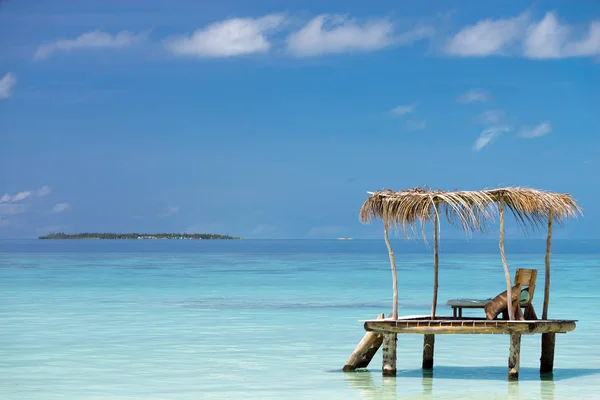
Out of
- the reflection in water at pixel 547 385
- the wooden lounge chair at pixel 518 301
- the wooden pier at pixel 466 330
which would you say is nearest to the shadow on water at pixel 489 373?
the reflection in water at pixel 547 385

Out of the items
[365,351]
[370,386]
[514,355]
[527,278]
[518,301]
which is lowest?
[370,386]

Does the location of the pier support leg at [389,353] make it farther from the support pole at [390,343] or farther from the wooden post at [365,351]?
the wooden post at [365,351]

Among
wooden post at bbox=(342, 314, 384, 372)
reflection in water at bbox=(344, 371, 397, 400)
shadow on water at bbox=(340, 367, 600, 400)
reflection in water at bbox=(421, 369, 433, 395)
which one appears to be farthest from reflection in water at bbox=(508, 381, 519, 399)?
wooden post at bbox=(342, 314, 384, 372)

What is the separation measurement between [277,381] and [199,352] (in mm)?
3253

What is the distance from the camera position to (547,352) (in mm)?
12945

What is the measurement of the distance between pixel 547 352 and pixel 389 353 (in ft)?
6.93

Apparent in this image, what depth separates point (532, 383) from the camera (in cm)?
1238

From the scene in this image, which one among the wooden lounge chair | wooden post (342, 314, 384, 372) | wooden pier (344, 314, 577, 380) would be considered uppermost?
the wooden lounge chair

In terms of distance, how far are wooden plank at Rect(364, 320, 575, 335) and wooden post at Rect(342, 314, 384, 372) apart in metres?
0.97

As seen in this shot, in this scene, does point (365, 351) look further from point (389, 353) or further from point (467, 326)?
point (467, 326)

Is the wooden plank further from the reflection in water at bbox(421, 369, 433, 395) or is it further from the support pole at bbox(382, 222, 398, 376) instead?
the reflection in water at bbox(421, 369, 433, 395)

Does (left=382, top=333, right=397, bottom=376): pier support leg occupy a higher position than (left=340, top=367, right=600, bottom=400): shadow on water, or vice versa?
(left=382, top=333, right=397, bottom=376): pier support leg

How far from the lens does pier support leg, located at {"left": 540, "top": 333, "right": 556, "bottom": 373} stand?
12741 millimetres

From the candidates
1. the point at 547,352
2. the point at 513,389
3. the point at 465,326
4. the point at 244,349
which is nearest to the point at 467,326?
the point at 465,326
